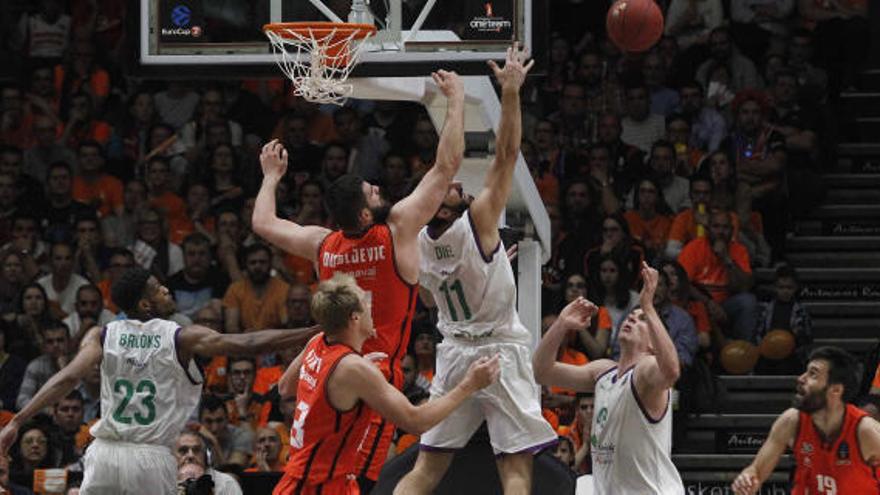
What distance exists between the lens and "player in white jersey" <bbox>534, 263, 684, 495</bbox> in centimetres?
1029

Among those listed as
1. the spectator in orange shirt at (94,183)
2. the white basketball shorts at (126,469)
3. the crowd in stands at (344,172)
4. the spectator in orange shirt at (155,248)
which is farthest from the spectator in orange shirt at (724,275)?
the white basketball shorts at (126,469)

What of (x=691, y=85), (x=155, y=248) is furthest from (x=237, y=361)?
(x=691, y=85)

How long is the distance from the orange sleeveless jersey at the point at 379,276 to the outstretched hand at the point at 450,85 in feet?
2.44

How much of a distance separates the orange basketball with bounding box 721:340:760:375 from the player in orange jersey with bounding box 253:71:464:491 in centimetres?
580

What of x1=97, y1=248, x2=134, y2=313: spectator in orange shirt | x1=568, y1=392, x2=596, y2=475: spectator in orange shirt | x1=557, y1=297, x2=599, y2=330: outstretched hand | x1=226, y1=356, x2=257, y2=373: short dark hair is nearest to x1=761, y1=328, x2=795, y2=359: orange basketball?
x1=568, y1=392, x2=596, y2=475: spectator in orange shirt

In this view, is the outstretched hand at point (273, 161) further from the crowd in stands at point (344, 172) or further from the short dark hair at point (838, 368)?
the crowd in stands at point (344, 172)

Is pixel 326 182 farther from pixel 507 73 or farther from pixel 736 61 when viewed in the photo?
pixel 507 73

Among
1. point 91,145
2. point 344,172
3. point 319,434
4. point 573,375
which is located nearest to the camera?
point 319,434

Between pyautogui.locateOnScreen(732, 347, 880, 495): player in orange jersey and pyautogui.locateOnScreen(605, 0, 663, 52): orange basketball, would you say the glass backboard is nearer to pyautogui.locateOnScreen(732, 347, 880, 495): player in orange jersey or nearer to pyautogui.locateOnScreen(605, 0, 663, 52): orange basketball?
pyautogui.locateOnScreen(605, 0, 663, 52): orange basketball

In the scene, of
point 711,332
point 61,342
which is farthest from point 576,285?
point 61,342

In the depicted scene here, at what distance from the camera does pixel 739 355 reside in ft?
49.4

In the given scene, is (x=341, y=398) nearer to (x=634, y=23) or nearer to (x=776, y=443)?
(x=776, y=443)

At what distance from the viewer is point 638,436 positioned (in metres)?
10.4

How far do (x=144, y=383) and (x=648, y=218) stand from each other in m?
6.44
